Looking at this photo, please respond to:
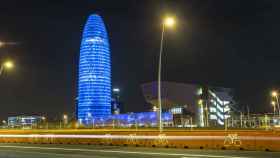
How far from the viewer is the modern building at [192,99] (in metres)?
178

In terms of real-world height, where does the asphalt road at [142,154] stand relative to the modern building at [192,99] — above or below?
below

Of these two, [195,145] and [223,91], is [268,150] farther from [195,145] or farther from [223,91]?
[223,91]

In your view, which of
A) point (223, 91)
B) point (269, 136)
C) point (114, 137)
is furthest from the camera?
point (223, 91)

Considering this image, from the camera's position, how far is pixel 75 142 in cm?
3809

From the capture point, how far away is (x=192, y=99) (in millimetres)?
187625

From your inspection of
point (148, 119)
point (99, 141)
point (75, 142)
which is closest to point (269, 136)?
point (99, 141)

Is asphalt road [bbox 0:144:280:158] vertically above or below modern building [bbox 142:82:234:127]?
below

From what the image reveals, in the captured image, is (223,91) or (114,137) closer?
(114,137)

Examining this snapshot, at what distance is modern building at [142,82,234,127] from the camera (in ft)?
584

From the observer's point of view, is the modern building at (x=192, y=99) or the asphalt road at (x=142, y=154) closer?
the asphalt road at (x=142, y=154)

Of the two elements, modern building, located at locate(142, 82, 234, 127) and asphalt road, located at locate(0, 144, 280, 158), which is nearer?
asphalt road, located at locate(0, 144, 280, 158)

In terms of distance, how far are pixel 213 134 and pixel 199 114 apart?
5931 inches

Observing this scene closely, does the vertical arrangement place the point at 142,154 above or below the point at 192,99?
below

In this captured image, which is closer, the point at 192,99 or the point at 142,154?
the point at 142,154
